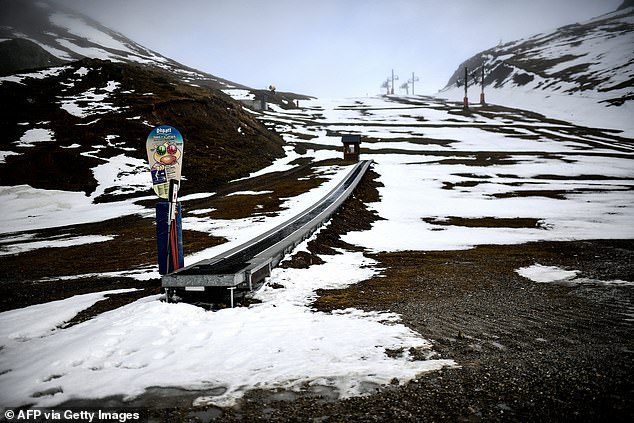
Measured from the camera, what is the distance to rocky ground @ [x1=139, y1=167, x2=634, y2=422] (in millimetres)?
3967

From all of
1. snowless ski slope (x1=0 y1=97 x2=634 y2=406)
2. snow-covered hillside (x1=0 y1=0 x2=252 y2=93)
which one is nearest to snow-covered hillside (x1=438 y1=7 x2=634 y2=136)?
snowless ski slope (x1=0 y1=97 x2=634 y2=406)

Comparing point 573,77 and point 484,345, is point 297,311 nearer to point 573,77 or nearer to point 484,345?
point 484,345

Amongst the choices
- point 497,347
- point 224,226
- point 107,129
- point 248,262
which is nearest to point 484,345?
point 497,347

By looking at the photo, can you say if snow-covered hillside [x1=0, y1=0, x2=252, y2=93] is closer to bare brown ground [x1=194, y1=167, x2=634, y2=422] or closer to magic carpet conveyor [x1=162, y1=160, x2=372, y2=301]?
magic carpet conveyor [x1=162, y1=160, x2=372, y2=301]

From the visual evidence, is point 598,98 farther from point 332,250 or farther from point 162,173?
point 162,173

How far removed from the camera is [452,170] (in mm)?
36781

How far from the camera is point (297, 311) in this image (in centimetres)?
720

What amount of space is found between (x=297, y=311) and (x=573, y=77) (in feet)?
368

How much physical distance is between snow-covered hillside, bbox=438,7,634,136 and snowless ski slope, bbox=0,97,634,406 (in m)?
40.1

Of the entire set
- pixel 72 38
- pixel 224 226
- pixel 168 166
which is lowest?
pixel 224 226

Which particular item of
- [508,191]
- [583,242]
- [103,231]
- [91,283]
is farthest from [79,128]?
[583,242]

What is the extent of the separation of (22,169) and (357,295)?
102ft

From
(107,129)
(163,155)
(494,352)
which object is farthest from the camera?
(107,129)

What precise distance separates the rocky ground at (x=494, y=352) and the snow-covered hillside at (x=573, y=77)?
230ft
